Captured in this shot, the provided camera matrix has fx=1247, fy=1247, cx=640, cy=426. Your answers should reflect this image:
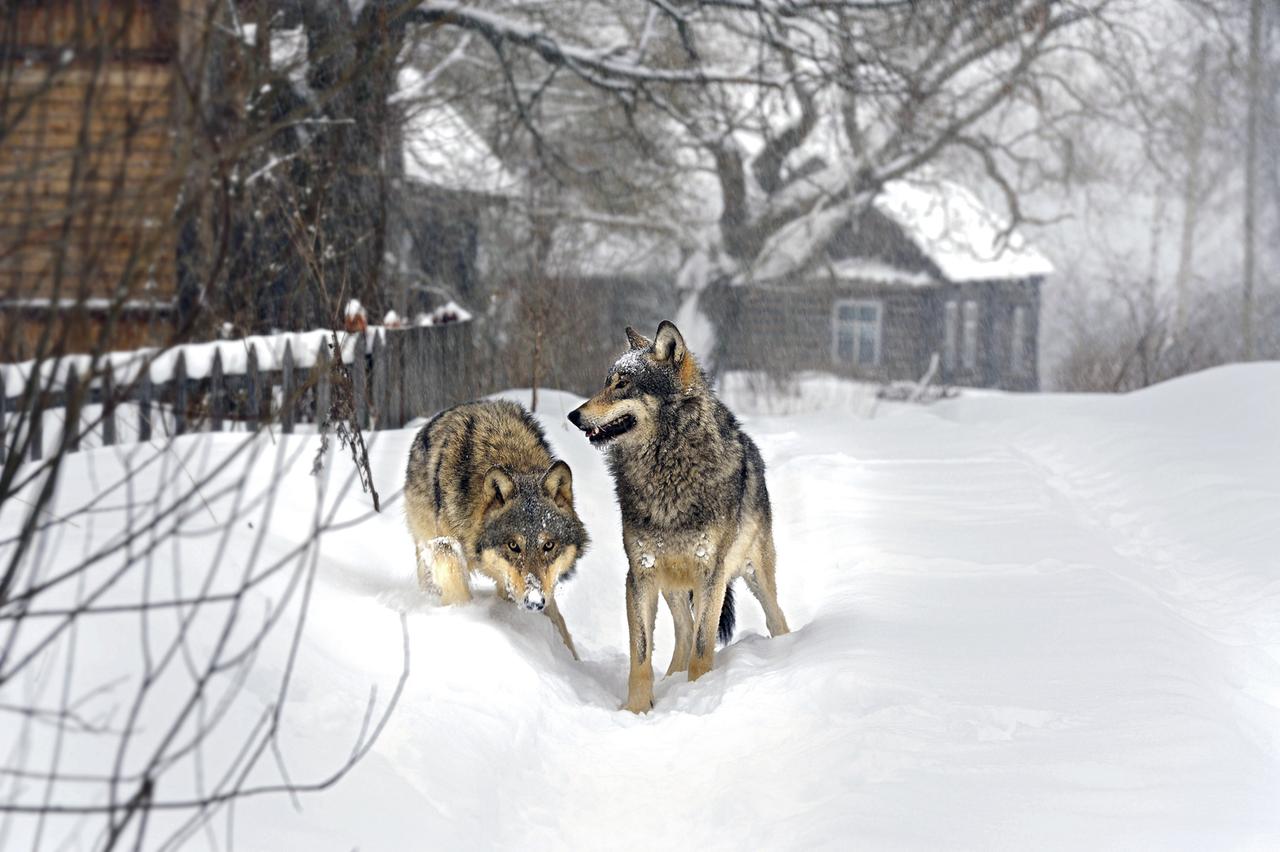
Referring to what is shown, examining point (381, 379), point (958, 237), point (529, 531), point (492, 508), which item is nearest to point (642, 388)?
point (529, 531)

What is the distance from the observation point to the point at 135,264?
8.45 feet

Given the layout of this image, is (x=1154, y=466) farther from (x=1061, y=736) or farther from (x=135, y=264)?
(x=135, y=264)

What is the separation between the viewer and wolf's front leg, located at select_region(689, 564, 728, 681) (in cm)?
639

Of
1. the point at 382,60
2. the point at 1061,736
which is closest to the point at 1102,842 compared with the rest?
the point at 1061,736

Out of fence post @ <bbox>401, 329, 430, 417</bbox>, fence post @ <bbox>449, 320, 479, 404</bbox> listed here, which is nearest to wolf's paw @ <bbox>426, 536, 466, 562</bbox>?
fence post @ <bbox>401, 329, 430, 417</bbox>

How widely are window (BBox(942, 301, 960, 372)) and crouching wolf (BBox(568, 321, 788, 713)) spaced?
119 feet

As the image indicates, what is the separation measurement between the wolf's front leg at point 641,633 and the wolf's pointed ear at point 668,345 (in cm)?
111

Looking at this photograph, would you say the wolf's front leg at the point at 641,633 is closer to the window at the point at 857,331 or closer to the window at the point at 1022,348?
the window at the point at 857,331

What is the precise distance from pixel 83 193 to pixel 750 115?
86.0ft

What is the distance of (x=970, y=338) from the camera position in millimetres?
50156

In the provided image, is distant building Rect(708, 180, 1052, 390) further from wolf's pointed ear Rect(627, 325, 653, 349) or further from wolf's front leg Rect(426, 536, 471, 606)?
wolf's front leg Rect(426, 536, 471, 606)

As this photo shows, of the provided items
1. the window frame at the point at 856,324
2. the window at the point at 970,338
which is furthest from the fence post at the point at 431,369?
the window at the point at 970,338

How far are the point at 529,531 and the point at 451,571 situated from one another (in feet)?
2.48

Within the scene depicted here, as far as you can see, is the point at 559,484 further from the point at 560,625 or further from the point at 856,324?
the point at 856,324
